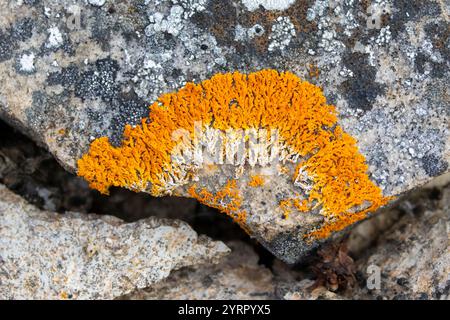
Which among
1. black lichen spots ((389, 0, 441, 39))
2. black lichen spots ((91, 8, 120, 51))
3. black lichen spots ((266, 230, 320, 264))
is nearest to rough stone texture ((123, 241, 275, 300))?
black lichen spots ((266, 230, 320, 264))

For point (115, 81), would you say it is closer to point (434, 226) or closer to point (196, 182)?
point (196, 182)

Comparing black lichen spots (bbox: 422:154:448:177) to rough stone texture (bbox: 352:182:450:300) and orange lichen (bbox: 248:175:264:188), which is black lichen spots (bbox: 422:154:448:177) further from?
orange lichen (bbox: 248:175:264:188)

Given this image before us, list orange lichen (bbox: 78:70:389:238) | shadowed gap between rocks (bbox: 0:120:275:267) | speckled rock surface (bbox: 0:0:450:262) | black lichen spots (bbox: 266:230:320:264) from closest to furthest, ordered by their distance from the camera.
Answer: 1. orange lichen (bbox: 78:70:389:238)
2. speckled rock surface (bbox: 0:0:450:262)
3. black lichen spots (bbox: 266:230:320:264)
4. shadowed gap between rocks (bbox: 0:120:275:267)

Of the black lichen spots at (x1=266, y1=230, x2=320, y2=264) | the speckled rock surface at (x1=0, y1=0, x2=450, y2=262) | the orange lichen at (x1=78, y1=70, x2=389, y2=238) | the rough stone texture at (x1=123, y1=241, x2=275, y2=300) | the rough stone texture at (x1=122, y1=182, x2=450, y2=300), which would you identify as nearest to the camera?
the orange lichen at (x1=78, y1=70, x2=389, y2=238)

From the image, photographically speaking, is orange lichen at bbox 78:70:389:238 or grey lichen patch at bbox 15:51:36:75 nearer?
orange lichen at bbox 78:70:389:238

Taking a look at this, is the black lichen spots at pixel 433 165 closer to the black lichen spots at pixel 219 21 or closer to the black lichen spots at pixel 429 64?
the black lichen spots at pixel 429 64

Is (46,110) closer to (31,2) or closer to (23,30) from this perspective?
(23,30)

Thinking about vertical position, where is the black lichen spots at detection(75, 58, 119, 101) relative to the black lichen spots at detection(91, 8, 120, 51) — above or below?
below

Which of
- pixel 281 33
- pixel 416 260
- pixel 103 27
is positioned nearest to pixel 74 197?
pixel 103 27
